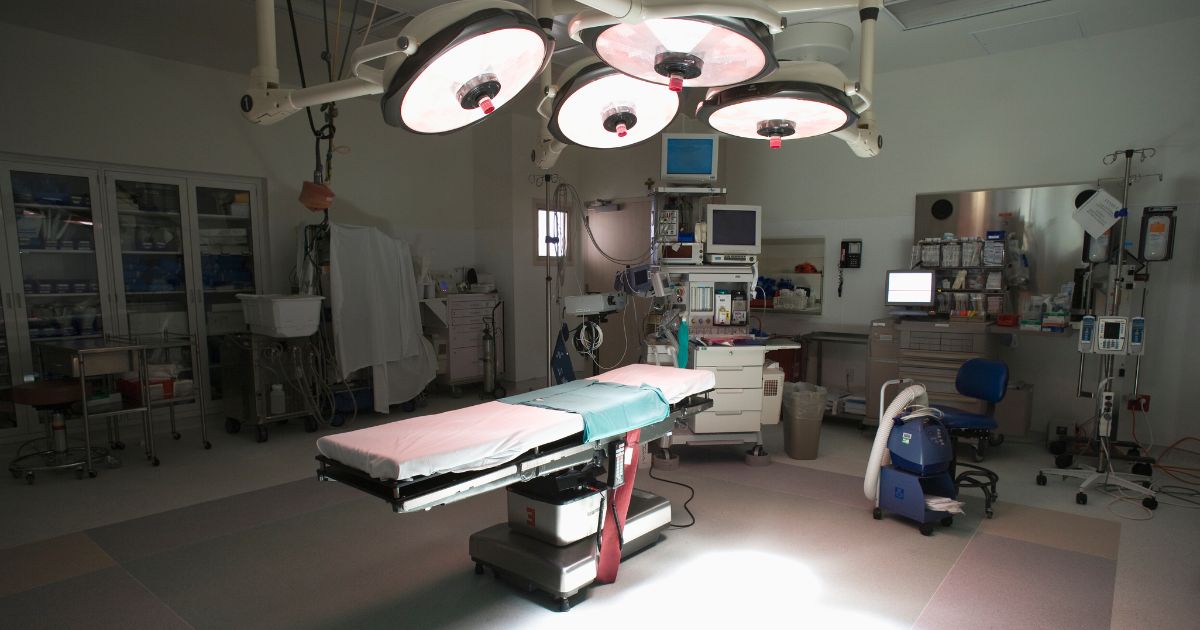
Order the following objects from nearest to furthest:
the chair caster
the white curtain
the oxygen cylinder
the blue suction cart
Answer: the blue suction cart, the chair caster, the white curtain, the oxygen cylinder

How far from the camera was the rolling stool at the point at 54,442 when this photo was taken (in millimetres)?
4027

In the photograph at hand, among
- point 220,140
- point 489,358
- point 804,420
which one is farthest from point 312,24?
point 804,420

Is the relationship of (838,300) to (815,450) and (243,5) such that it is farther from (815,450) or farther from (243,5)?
(243,5)

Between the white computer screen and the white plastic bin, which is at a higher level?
the white computer screen

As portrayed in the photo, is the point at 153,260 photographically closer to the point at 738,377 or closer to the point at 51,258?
the point at 51,258

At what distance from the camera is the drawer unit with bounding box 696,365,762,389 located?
4.51 metres

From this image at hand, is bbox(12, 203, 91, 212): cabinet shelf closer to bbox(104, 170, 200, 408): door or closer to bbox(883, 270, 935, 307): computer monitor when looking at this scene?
bbox(104, 170, 200, 408): door

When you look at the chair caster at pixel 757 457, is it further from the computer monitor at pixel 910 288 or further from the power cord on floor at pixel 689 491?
the computer monitor at pixel 910 288

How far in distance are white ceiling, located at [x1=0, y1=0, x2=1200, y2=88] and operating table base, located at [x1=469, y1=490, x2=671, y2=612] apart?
3.45 meters

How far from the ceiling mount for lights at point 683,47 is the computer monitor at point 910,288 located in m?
4.33

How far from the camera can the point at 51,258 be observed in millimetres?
4941

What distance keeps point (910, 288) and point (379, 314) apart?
15.6ft

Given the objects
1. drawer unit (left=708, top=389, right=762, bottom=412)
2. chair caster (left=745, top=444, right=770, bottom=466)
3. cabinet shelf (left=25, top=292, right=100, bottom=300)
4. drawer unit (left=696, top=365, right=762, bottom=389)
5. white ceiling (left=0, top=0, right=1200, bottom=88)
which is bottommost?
chair caster (left=745, top=444, right=770, bottom=466)

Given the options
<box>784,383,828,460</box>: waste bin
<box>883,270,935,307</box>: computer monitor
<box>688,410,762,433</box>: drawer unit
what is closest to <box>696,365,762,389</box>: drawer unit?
<box>688,410,762,433</box>: drawer unit
